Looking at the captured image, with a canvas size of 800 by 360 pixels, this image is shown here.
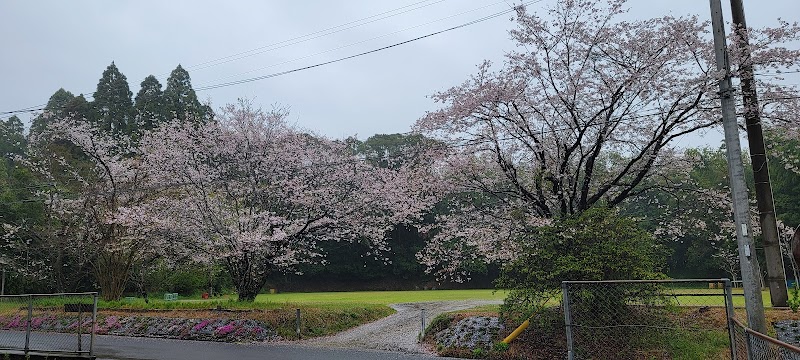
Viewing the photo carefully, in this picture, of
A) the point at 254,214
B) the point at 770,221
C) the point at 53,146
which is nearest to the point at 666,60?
the point at 770,221

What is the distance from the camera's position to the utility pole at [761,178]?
11.7 meters

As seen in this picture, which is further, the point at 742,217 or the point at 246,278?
the point at 246,278

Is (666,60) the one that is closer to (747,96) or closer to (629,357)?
(747,96)

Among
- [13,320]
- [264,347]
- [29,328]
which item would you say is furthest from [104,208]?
[29,328]

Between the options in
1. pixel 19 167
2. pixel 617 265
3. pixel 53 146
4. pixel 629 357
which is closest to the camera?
pixel 629 357

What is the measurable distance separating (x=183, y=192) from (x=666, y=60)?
16031mm

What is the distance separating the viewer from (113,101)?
173 ft

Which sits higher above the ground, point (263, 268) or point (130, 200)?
point (130, 200)

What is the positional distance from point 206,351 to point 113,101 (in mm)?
46274

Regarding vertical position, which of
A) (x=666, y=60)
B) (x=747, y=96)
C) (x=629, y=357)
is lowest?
(x=629, y=357)

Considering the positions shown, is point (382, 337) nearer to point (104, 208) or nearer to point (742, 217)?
point (742, 217)

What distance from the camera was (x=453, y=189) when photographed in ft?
48.9

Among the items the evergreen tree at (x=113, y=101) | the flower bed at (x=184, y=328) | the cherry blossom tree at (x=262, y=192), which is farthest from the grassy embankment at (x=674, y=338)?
the evergreen tree at (x=113, y=101)

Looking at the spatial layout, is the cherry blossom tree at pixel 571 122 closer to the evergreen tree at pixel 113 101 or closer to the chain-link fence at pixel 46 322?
the chain-link fence at pixel 46 322
